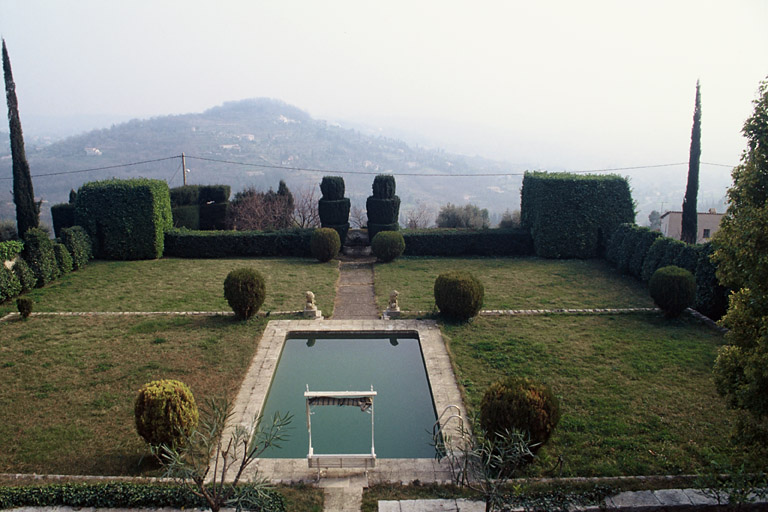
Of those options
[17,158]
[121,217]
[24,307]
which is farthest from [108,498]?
[17,158]

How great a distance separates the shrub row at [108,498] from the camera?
18.3 ft

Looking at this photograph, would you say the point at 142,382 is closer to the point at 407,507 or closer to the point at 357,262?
the point at 407,507

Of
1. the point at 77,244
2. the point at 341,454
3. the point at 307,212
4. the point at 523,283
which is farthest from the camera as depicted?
the point at 307,212

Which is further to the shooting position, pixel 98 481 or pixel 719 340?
pixel 719 340

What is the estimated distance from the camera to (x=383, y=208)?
1944cm

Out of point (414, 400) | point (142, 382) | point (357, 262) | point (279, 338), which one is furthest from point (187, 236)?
point (414, 400)

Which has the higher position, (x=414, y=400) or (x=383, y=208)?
(x=383, y=208)

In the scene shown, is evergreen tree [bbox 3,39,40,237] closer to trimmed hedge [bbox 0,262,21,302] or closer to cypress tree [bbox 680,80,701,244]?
trimmed hedge [bbox 0,262,21,302]

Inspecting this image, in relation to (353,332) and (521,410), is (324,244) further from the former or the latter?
(521,410)

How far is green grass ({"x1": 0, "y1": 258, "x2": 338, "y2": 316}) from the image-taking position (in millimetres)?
12898

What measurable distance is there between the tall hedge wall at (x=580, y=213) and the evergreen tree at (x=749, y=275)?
519 inches

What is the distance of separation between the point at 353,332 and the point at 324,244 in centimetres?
682

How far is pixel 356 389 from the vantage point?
8773 mm

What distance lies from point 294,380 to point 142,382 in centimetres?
243
